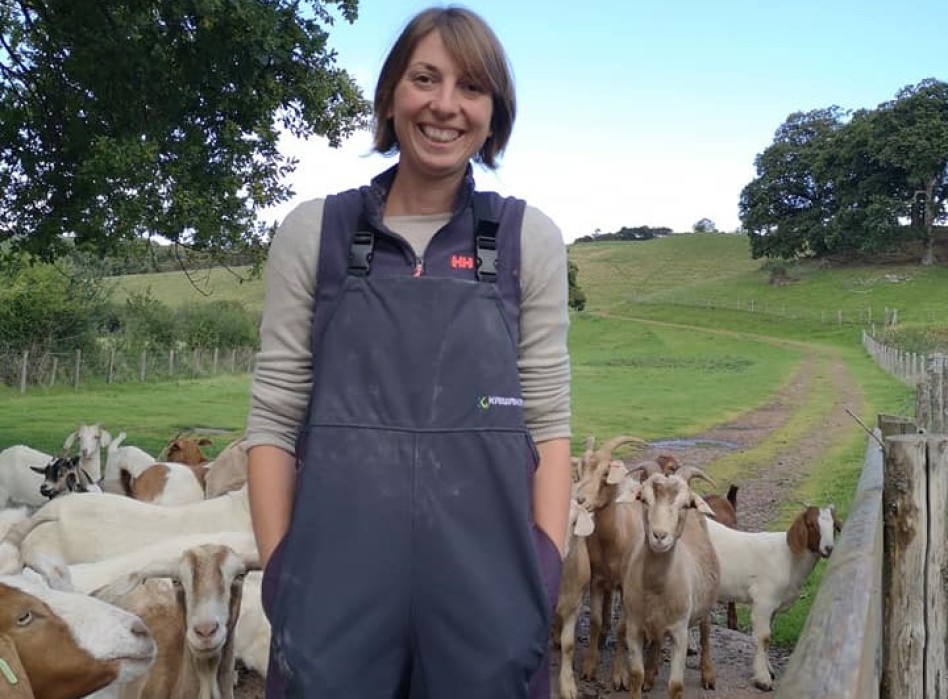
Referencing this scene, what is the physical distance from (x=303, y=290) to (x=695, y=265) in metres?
81.1

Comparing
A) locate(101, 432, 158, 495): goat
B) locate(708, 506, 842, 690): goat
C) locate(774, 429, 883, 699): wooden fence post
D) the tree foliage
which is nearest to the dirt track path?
locate(708, 506, 842, 690): goat

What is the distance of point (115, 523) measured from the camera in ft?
21.7

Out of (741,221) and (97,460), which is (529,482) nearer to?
(97,460)

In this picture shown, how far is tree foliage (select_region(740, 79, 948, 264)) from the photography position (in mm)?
61938

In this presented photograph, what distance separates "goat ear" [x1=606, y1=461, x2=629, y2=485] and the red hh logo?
5.59m

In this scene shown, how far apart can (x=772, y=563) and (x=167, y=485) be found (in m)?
5.25

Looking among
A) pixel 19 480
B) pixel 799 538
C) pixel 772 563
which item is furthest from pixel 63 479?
pixel 799 538

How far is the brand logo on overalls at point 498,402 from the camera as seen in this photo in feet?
5.44

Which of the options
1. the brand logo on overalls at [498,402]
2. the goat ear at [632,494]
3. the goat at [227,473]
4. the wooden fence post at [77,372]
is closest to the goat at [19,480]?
the goat at [227,473]

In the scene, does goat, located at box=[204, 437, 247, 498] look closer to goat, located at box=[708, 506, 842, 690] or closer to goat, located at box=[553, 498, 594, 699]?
goat, located at box=[553, 498, 594, 699]

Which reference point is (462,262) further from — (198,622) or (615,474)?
(615,474)

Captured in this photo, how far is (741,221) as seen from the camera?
230 ft

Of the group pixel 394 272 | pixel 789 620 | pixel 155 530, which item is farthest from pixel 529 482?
pixel 789 620

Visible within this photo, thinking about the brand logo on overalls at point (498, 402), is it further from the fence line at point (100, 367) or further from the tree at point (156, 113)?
the fence line at point (100, 367)
